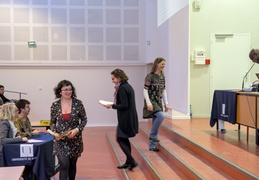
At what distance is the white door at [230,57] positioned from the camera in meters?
8.34

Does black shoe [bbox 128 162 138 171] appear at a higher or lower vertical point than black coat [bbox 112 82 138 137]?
lower

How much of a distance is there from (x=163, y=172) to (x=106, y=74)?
6.64 meters

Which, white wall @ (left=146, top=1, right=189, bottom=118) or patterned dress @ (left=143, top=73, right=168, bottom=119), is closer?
patterned dress @ (left=143, top=73, right=168, bottom=119)

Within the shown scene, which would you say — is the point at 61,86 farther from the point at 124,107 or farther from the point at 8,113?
the point at 124,107

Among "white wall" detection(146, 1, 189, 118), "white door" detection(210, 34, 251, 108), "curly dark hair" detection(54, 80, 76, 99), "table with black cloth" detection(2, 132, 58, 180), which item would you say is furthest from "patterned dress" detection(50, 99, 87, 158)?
"white door" detection(210, 34, 251, 108)

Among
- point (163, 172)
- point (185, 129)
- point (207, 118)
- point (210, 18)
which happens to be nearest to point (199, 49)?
point (210, 18)

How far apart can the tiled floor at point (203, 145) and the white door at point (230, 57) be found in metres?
1.33

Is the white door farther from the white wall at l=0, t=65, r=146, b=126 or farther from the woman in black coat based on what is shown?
the woman in black coat

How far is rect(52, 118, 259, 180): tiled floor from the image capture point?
4286 mm

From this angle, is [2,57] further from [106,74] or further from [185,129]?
[185,129]

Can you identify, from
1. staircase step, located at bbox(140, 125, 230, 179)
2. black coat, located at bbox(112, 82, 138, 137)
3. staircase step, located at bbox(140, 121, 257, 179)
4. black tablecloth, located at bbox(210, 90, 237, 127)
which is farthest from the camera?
black tablecloth, located at bbox(210, 90, 237, 127)

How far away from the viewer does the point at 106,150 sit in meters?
7.36

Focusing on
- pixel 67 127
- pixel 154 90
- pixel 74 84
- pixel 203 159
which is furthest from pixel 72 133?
pixel 74 84

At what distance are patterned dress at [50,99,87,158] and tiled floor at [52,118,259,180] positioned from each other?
162cm
